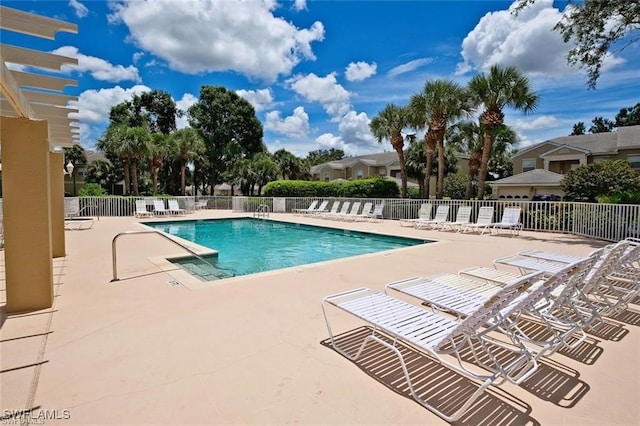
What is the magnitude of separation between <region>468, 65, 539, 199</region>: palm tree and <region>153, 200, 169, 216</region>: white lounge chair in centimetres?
1722

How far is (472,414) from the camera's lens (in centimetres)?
230

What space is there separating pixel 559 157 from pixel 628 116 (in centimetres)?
4019

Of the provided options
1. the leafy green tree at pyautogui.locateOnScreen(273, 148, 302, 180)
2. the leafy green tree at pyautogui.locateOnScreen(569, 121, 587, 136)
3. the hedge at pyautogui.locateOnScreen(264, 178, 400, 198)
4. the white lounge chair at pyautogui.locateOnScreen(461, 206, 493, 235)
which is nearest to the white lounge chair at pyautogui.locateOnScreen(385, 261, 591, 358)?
the white lounge chair at pyautogui.locateOnScreen(461, 206, 493, 235)

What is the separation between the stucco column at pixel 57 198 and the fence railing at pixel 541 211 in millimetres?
13039

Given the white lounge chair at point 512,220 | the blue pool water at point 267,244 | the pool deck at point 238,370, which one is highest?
the white lounge chair at point 512,220

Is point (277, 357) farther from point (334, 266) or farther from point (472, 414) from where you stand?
point (334, 266)

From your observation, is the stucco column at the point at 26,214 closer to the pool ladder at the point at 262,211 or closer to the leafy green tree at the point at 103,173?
the pool ladder at the point at 262,211

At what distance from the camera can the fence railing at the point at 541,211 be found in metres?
10.2

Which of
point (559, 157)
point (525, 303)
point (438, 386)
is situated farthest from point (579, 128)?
point (438, 386)

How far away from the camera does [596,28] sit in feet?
40.0

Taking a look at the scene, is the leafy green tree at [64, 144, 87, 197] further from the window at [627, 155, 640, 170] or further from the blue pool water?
the window at [627, 155, 640, 170]

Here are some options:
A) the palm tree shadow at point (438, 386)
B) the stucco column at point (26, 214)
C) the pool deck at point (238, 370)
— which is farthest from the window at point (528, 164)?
the stucco column at point (26, 214)

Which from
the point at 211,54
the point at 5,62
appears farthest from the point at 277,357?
the point at 211,54

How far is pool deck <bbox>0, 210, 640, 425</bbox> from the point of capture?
2.28 meters
